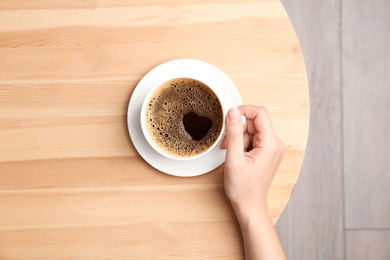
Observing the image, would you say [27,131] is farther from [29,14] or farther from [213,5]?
[213,5]

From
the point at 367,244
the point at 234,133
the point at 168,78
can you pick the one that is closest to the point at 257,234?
the point at 234,133

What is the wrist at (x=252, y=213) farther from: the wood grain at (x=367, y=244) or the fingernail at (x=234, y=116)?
the wood grain at (x=367, y=244)

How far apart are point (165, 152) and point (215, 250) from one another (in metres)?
0.23

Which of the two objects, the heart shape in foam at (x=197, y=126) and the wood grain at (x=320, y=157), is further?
the wood grain at (x=320, y=157)

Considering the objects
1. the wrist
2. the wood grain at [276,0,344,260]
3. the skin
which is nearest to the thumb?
the skin

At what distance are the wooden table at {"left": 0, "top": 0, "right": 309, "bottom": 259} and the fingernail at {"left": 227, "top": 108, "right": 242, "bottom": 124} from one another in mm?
98

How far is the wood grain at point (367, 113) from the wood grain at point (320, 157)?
3 centimetres

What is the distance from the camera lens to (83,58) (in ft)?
3.02

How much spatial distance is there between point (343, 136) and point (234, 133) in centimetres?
80

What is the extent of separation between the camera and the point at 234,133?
0.82 meters

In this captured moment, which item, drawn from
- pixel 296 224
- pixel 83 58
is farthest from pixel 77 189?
pixel 296 224

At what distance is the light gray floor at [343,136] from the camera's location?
1484mm

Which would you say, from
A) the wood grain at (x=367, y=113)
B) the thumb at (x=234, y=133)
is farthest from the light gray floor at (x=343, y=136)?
the thumb at (x=234, y=133)

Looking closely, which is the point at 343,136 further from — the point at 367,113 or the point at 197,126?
the point at 197,126
